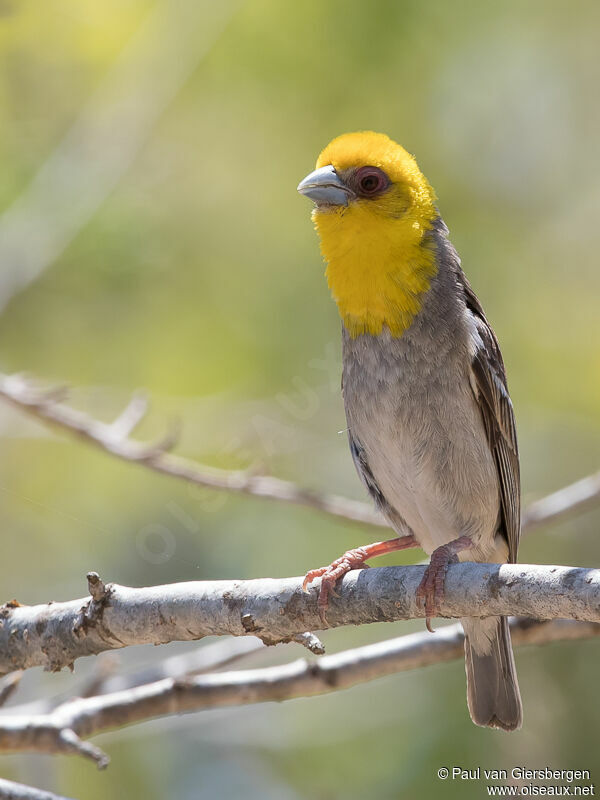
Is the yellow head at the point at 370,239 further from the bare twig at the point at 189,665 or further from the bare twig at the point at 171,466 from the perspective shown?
the bare twig at the point at 189,665

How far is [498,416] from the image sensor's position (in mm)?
4004

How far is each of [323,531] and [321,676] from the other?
1828mm

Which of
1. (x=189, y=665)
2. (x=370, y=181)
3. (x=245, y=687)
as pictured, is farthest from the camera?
(x=189, y=665)

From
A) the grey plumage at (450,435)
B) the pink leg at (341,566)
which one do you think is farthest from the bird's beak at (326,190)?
the pink leg at (341,566)

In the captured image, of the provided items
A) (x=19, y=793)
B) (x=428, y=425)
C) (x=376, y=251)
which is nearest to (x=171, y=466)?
(x=428, y=425)

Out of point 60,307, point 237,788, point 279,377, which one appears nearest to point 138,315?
point 60,307

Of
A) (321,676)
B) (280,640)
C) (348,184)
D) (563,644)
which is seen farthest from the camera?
(563,644)

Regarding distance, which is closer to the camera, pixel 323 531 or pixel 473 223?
pixel 323 531

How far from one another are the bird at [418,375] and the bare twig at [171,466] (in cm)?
26

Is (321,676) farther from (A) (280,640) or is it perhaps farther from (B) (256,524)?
(B) (256,524)

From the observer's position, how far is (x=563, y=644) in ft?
17.3

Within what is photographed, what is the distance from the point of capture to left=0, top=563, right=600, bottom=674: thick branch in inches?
115

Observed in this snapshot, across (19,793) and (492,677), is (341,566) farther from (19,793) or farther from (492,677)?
(19,793)

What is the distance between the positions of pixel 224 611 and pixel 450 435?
129 cm
